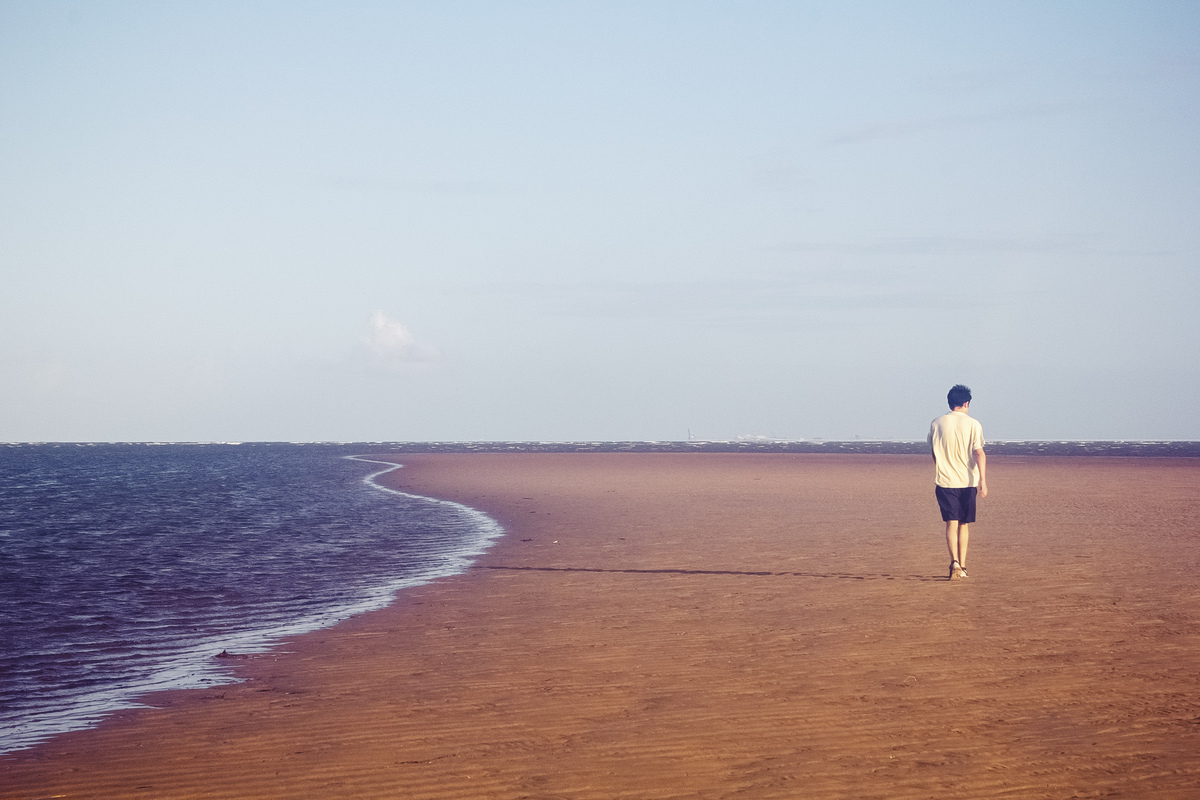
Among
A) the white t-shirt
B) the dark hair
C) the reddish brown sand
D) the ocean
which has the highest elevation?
the dark hair

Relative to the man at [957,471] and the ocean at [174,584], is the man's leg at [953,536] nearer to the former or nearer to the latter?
the man at [957,471]

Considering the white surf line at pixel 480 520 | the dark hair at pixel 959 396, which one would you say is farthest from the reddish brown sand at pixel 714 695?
the white surf line at pixel 480 520

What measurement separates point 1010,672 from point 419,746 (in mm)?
4161

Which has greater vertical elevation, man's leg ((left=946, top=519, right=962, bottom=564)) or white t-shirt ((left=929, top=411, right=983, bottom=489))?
white t-shirt ((left=929, top=411, right=983, bottom=489))

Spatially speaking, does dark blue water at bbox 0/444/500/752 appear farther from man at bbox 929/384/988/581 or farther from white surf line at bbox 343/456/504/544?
man at bbox 929/384/988/581

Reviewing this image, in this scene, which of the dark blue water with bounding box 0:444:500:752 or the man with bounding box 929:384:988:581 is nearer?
the dark blue water with bounding box 0:444:500:752

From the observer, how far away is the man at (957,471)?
11289mm

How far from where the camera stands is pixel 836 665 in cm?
743

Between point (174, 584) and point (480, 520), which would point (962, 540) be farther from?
point (480, 520)

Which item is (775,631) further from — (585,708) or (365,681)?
(365,681)

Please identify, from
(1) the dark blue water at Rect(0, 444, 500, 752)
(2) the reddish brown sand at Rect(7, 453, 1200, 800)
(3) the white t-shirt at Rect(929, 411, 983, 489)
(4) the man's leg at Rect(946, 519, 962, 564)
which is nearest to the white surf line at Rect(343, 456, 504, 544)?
(1) the dark blue water at Rect(0, 444, 500, 752)

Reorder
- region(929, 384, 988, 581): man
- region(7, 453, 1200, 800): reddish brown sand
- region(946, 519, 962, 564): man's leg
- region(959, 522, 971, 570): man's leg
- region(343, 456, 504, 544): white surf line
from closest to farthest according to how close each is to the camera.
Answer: region(7, 453, 1200, 800): reddish brown sand < region(929, 384, 988, 581): man < region(946, 519, 962, 564): man's leg < region(959, 522, 971, 570): man's leg < region(343, 456, 504, 544): white surf line

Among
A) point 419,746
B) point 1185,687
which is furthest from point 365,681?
point 1185,687

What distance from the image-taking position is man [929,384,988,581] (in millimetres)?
11289
